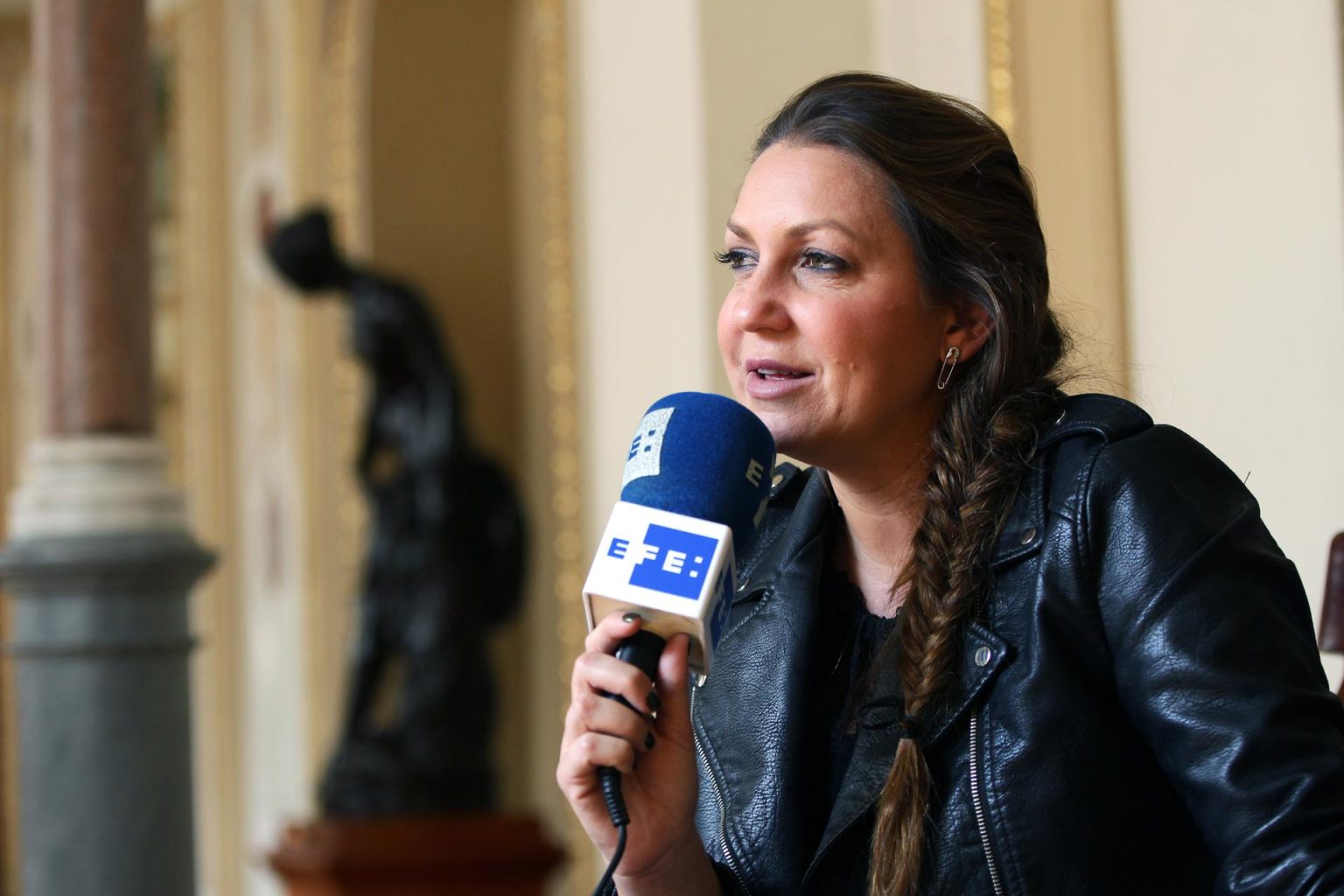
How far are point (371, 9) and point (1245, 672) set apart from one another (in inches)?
204

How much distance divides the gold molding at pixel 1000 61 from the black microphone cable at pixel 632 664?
1829 millimetres

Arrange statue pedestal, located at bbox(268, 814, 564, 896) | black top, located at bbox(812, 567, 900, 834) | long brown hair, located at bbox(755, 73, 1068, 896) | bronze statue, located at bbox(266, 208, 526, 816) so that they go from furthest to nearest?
bronze statue, located at bbox(266, 208, 526, 816), statue pedestal, located at bbox(268, 814, 564, 896), black top, located at bbox(812, 567, 900, 834), long brown hair, located at bbox(755, 73, 1068, 896)

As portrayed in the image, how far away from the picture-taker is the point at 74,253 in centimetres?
413

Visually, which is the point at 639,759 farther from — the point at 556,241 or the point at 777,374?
the point at 556,241

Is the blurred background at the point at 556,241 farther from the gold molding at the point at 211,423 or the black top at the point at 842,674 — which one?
the black top at the point at 842,674

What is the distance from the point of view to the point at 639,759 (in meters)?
1.61

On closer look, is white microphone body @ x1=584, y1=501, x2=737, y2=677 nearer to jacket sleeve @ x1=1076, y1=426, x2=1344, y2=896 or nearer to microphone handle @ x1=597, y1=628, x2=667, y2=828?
microphone handle @ x1=597, y1=628, x2=667, y2=828

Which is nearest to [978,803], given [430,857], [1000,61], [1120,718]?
[1120,718]

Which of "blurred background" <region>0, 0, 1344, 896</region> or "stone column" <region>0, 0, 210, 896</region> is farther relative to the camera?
"stone column" <region>0, 0, 210, 896</region>

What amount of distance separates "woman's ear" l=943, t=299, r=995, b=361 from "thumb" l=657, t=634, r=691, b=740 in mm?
537

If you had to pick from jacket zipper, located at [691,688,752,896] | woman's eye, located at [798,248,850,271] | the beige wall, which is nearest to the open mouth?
woman's eye, located at [798,248,850,271]

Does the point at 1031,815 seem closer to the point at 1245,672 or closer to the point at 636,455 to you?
the point at 1245,672

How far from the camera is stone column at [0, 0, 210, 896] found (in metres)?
3.89

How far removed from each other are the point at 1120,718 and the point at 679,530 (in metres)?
0.44
